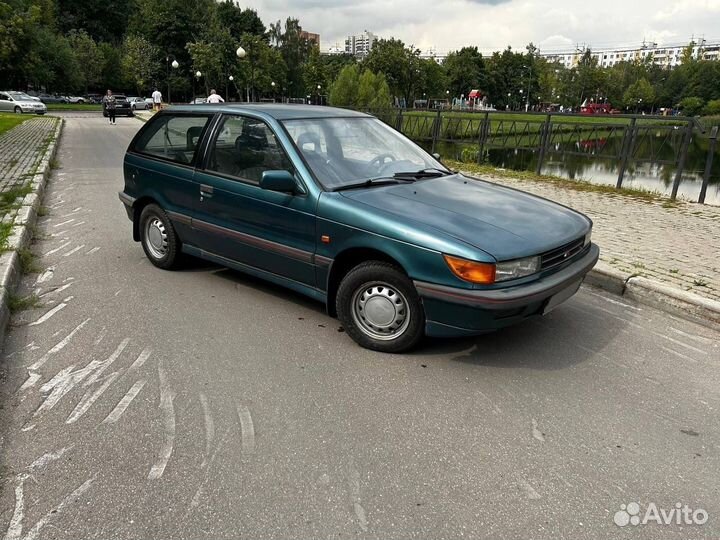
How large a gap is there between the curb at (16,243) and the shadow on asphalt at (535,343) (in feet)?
7.27

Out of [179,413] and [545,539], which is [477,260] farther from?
[179,413]

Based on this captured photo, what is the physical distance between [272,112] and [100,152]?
14.3m

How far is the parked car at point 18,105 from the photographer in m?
40.7

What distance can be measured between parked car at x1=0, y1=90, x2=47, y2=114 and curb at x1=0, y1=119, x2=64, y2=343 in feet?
120

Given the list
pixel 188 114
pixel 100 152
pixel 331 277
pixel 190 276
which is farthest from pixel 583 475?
pixel 100 152

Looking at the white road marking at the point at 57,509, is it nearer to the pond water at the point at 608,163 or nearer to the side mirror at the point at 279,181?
the side mirror at the point at 279,181

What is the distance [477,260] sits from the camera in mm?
3416

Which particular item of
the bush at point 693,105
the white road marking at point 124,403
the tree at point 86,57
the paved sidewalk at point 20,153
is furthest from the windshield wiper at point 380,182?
the bush at point 693,105

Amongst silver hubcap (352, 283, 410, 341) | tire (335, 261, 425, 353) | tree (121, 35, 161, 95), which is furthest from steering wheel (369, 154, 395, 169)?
tree (121, 35, 161, 95)

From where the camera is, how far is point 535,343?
13.8 ft

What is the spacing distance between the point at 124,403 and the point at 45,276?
9.51 ft

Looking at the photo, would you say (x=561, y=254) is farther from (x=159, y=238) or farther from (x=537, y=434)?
(x=159, y=238)

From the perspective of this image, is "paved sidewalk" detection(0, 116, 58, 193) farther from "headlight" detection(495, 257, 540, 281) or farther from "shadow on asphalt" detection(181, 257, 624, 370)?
"headlight" detection(495, 257, 540, 281)

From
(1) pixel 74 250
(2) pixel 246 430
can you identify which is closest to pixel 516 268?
(2) pixel 246 430
